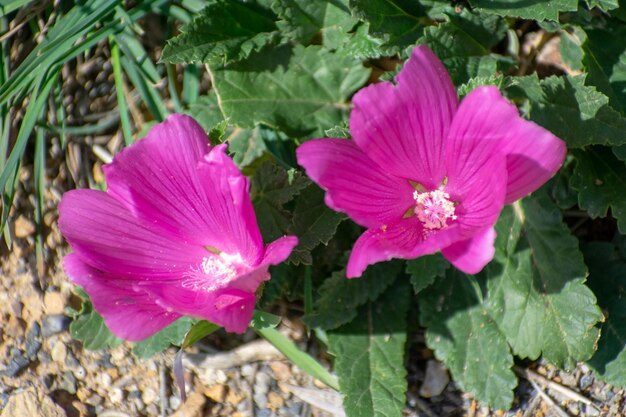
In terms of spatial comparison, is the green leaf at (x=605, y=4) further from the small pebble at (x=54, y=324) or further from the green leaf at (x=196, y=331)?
the small pebble at (x=54, y=324)

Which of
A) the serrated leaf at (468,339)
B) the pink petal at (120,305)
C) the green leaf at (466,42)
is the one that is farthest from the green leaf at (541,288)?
the pink petal at (120,305)


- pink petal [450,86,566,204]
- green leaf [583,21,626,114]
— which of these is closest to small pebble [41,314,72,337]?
pink petal [450,86,566,204]

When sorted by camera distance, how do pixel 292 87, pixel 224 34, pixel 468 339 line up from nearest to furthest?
pixel 224 34
pixel 468 339
pixel 292 87

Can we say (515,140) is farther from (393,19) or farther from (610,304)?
(610,304)

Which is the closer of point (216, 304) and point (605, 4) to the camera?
point (216, 304)

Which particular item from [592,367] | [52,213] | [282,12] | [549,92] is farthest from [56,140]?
[592,367]

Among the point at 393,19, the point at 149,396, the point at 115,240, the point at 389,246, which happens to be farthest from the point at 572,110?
the point at 149,396

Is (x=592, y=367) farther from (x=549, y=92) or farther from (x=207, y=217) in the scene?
(x=207, y=217)
